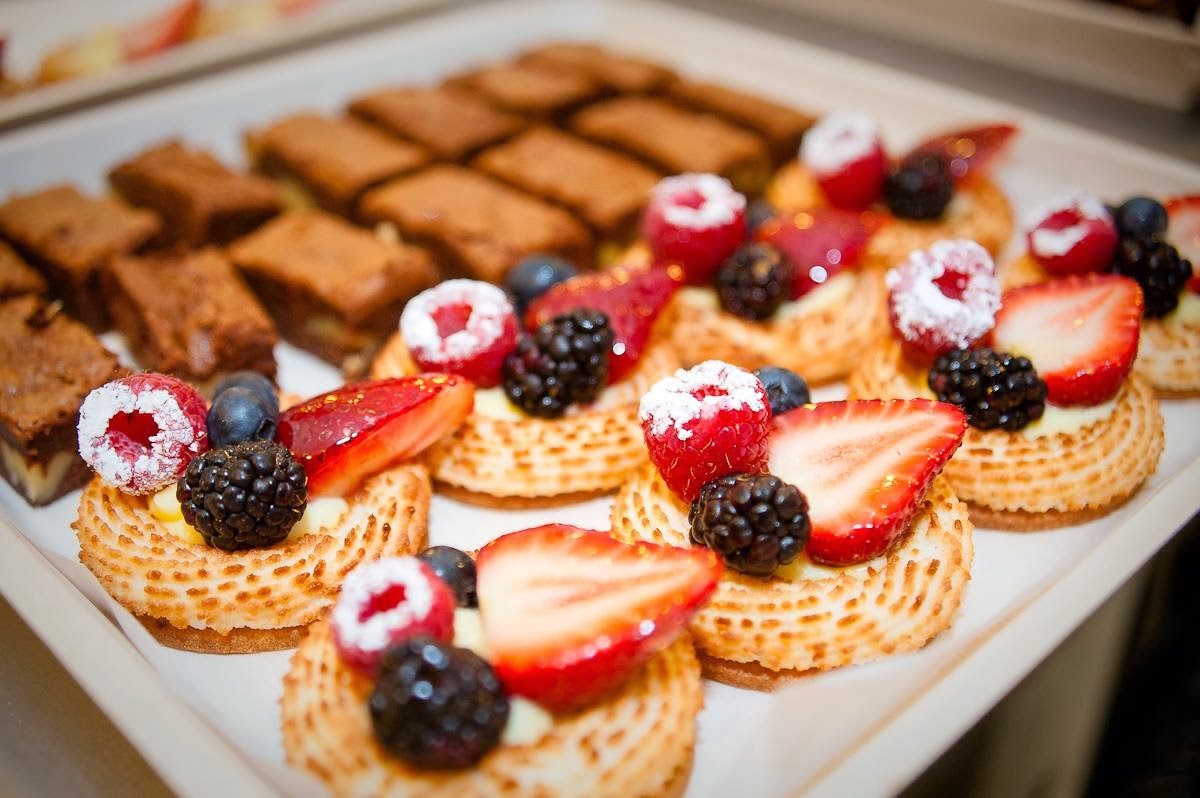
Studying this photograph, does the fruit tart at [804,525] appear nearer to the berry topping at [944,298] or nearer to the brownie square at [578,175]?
the berry topping at [944,298]

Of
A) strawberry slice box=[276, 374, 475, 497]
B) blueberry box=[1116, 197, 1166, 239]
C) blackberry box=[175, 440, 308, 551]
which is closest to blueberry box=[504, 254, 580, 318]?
strawberry slice box=[276, 374, 475, 497]

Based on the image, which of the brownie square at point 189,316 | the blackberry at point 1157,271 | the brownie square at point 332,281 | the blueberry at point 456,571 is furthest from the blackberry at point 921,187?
the blueberry at point 456,571

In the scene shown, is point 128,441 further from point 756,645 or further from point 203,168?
point 203,168

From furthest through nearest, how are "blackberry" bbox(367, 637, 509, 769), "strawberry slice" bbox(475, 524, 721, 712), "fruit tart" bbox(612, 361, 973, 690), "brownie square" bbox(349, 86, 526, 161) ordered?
"brownie square" bbox(349, 86, 526, 161), "fruit tart" bbox(612, 361, 973, 690), "strawberry slice" bbox(475, 524, 721, 712), "blackberry" bbox(367, 637, 509, 769)

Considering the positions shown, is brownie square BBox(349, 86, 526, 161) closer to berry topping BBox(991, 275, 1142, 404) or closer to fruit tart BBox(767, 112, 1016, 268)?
fruit tart BBox(767, 112, 1016, 268)

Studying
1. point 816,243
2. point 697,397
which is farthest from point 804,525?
point 816,243

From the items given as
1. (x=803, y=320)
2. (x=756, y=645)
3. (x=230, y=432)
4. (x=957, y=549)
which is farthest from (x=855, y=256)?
(x=230, y=432)
